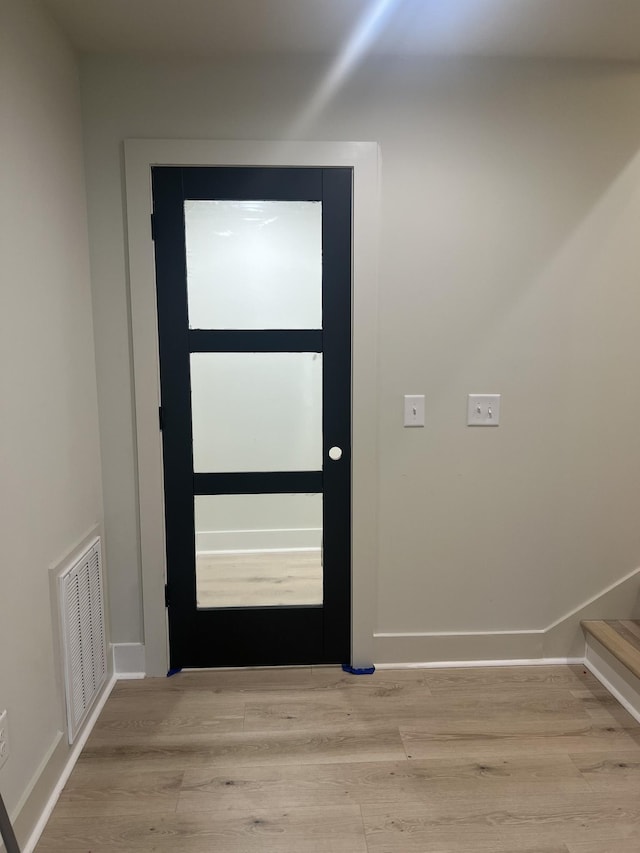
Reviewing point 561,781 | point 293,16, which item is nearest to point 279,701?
point 561,781

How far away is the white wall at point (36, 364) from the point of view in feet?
4.58

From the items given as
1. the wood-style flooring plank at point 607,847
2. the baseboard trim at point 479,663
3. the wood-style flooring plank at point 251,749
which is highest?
the baseboard trim at point 479,663

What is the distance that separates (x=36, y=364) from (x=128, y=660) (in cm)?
136

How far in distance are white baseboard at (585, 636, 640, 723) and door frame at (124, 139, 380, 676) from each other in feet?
3.25

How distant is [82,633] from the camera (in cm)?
183

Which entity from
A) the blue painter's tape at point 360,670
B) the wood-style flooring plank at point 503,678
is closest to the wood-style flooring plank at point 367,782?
the wood-style flooring plank at point 503,678

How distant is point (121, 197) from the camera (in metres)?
1.97

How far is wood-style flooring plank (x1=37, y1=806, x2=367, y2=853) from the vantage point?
1.43 metres

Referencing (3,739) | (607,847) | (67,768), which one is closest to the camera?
(3,739)

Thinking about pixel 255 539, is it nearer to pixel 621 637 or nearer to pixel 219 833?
pixel 219 833

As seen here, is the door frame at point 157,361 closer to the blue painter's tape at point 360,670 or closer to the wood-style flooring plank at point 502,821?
the blue painter's tape at point 360,670

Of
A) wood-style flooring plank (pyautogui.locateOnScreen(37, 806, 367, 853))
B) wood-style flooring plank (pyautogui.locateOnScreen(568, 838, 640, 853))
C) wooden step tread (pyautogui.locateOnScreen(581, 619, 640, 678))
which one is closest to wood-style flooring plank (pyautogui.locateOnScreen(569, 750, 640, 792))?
wood-style flooring plank (pyautogui.locateOnScreen(568, 838, 640, 853))

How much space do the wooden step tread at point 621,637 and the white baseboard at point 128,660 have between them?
6.45 ft

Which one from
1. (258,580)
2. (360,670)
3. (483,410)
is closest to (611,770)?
(360,670)
